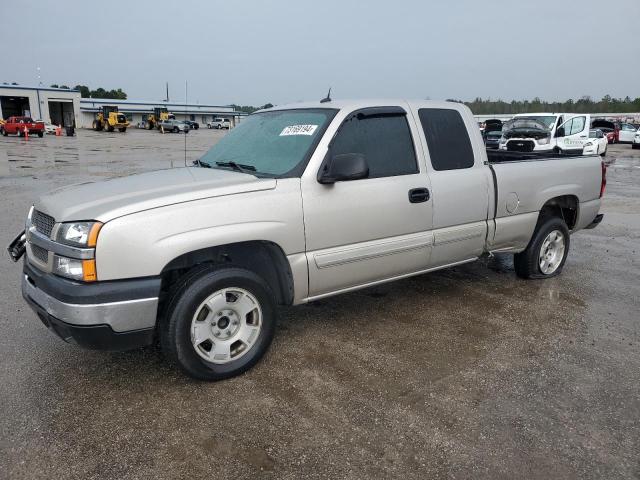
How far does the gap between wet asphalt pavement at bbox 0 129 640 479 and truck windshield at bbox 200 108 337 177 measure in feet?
4.67

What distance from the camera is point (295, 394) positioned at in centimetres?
323

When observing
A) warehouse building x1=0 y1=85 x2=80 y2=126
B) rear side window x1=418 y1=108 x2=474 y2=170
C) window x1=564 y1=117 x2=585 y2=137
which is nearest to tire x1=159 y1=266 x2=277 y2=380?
rear side window x1=418 y1=108 x2=474 y2=170

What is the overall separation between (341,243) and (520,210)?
7.34 ft

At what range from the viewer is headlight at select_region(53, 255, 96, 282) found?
9.28ft

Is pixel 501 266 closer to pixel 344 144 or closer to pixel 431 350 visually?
pixel 431 350

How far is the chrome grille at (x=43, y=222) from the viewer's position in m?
3.16

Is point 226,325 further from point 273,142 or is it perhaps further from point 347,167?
point 273,142

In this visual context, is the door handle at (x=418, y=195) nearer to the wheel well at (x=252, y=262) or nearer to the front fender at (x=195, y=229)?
the front fender at (x=195, y=229)

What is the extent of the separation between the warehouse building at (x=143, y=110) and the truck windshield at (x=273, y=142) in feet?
156

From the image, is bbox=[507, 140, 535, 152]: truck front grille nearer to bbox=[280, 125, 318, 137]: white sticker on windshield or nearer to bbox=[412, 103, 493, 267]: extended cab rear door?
bbox=[412, 103, 493, 267]: extended cab rear door

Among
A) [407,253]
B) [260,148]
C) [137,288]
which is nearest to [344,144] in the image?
[260,148]

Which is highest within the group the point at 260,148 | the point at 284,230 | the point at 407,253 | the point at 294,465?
the point at 260,148

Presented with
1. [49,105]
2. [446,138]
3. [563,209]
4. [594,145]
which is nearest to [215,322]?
[446,138]

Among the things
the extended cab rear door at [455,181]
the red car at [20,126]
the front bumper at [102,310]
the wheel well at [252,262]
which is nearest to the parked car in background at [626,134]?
the extended cab rear door at [455,181]
